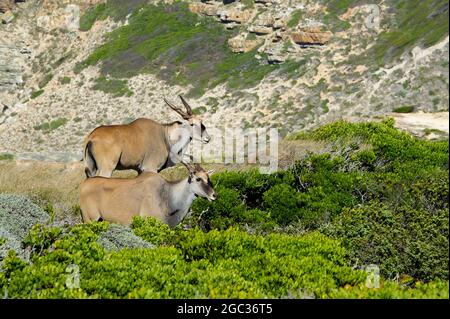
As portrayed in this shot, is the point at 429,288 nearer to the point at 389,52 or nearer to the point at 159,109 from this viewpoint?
the point at 389,52

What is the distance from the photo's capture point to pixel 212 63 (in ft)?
269

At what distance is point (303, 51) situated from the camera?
7656cm

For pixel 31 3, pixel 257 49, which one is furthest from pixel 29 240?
pixel 31 3

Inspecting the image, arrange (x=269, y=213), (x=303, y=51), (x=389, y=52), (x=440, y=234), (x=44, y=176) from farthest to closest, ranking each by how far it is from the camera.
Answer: (x=303, y=51) → (x=389, y=52) → (x=44, y=176) → (x=269, y=213) → (x=440, y=234)

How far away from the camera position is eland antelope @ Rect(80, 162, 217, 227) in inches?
434

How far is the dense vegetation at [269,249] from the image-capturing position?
7.38m

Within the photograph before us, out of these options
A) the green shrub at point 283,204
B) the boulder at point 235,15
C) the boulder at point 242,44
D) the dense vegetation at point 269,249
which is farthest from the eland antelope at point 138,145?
the boulder at point 235,15

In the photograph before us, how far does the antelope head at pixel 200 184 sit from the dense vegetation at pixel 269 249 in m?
1.06

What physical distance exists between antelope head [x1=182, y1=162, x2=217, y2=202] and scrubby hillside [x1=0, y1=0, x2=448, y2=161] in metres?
45.4

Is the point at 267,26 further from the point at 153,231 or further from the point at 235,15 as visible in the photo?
the point at 153,231

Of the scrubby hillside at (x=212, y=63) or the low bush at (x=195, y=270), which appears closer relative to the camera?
the low bush at (x=195, y=270)

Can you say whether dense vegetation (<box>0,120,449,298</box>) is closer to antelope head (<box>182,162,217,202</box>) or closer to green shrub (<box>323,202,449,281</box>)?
green shrub (<box>323,202,449,281</box>)

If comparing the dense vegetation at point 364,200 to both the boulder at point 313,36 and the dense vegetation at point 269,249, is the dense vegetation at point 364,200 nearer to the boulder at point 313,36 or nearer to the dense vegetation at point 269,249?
the dense vegetation at point 269,249
